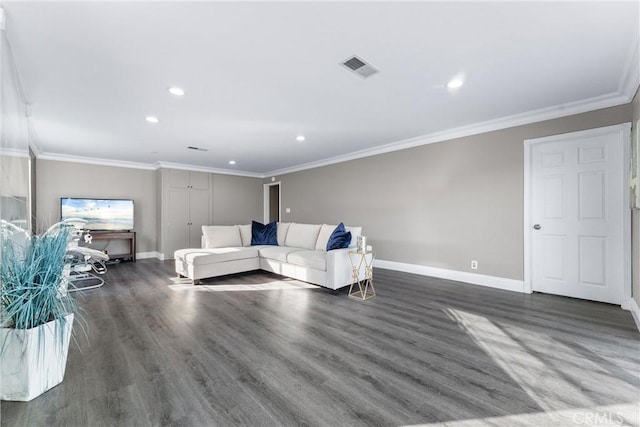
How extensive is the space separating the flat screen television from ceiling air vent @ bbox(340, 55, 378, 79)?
6298 mm

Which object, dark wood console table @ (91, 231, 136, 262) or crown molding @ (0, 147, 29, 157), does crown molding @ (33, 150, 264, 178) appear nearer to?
dark wood console table @ (91, 231, 136, 262)

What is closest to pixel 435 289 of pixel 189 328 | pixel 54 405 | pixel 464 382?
pixel 464 382

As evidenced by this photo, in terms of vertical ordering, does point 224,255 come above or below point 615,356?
above

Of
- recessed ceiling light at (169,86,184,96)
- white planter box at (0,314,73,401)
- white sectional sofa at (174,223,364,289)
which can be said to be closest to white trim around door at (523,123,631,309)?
white sectional sofa at (174,223,364,289)

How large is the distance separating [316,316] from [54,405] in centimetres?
198

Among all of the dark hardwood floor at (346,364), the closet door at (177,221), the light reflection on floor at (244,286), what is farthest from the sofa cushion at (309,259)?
the closet door at (177,221)

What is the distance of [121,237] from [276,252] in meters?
3.91

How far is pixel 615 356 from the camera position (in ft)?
6.79

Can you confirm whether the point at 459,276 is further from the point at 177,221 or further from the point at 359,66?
the point at 177,221

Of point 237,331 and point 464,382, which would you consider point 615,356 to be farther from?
point 237,331

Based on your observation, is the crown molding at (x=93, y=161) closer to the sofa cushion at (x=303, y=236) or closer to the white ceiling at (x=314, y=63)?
the white ceiling at (x=314, y=63)

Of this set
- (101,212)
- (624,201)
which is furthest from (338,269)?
(101,212)

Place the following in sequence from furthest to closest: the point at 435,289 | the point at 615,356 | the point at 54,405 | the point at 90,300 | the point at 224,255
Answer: the point at 224,255
the point at 435,289
the point at 90,300
the point at 615,356
the point at 54,405


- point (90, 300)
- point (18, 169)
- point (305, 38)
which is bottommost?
point (90, 300)
